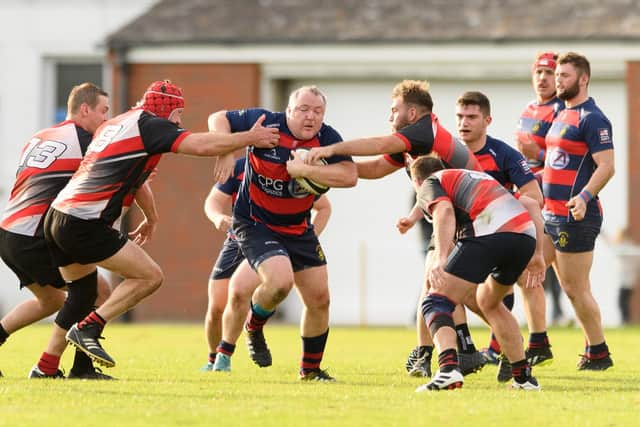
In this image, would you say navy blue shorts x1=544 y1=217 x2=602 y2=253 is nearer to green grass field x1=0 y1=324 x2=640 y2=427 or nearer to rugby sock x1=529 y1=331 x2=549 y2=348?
rugby sock x1=529 y1=331 x2=549 y2=348

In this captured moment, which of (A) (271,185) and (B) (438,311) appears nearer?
(B) (438,311)

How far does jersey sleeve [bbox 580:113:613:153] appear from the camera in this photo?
11.7 meters

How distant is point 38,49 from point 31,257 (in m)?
14.9

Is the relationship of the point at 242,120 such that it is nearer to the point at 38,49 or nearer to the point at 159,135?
the point at 159,135

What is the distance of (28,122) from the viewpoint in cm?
2458

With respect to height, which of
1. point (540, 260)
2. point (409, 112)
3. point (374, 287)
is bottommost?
point (374, 287)

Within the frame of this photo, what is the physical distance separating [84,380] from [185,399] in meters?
1.42

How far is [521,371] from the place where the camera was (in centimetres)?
945

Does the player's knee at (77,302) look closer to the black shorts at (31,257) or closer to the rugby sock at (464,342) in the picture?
the black shorts at (31,257)

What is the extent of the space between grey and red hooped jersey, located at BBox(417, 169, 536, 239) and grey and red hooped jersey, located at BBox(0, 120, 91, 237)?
262cm

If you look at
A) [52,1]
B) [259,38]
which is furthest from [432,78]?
[52,1]

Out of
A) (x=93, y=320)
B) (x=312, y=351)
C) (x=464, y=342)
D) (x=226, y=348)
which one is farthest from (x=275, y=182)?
(x=464, y=342)

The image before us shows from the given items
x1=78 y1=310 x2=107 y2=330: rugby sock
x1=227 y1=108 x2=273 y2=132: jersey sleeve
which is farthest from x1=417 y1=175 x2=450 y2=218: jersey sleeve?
x1=78 y1=310 x2=107 y2=330: rugby sock

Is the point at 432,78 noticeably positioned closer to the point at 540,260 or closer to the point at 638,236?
the point at 638,236
